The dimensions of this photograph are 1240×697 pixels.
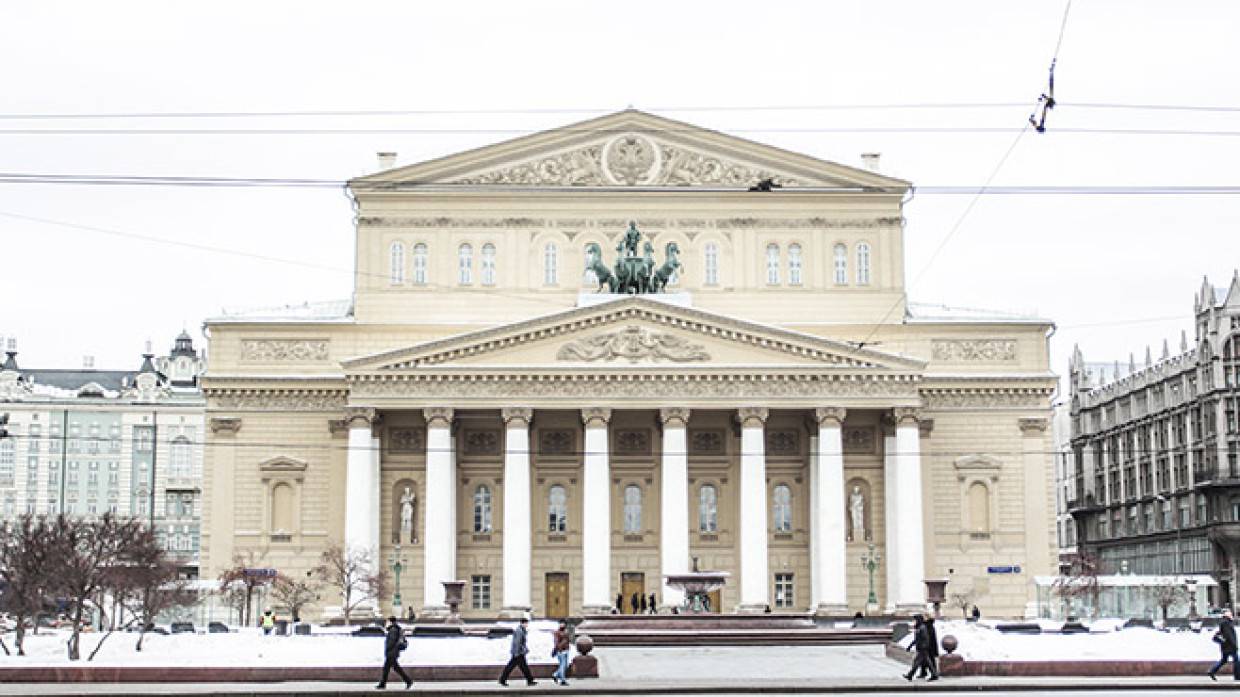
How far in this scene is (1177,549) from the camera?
9612 cm

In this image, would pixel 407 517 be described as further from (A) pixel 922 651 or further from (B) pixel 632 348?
(A) pixel 922 651

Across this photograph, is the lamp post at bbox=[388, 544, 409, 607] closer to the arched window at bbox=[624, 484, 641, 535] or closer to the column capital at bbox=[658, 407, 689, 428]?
A: the arched window at bbox=[624, 484, 641, 535]

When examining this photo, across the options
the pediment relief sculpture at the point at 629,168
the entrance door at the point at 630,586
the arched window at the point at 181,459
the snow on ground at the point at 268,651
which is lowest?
the snow on ground at the point at 268,651

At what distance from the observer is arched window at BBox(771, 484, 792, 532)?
2864 inches

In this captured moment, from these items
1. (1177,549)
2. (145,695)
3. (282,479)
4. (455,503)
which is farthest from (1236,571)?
(145,695)

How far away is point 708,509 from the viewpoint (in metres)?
72.8

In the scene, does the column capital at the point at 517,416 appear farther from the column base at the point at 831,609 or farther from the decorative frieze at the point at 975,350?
the decorative frieze at the point at 975,350

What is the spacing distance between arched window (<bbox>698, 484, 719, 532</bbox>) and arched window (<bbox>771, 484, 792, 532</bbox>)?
7.55ft

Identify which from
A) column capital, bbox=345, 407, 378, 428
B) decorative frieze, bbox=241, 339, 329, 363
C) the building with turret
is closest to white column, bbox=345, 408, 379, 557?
column capital, bbox=345, 407, 378, 428

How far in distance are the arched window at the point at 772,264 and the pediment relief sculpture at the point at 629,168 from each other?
2.75m

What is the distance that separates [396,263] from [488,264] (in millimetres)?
3789

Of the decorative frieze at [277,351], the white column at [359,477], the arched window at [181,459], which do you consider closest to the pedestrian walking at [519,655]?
the white column at [359,477]

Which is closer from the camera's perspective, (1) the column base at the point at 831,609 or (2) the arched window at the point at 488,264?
(1) the column base at the point at 831,609

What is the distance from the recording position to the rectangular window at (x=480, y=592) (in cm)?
7156
